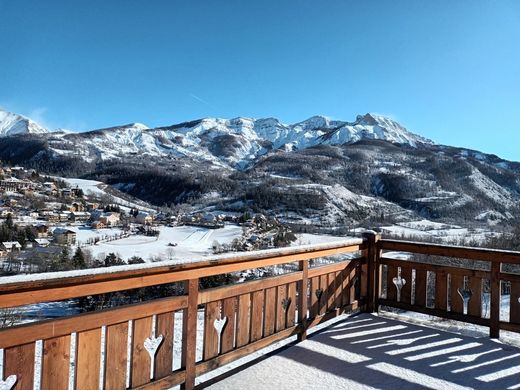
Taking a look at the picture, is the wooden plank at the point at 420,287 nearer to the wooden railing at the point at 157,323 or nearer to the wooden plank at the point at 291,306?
the wooden railing at the point at 157,323

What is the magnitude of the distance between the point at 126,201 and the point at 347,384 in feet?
367

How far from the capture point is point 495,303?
4.00 metres

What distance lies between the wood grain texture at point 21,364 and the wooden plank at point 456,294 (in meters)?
3.97

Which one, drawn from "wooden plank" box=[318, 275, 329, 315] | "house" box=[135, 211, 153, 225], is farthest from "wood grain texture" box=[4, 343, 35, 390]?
"house" box=[135, 211, 153, 225]

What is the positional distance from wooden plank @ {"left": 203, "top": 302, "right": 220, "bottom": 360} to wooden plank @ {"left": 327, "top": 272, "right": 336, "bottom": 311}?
1590mm

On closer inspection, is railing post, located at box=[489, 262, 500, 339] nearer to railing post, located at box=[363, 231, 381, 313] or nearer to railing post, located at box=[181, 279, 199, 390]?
railing post, located at box=[363, 231, 381, 313]

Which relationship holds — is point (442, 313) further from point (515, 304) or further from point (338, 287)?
point (338, 287)

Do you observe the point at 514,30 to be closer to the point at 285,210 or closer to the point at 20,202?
the point at 20,202

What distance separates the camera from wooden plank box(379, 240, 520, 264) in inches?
153

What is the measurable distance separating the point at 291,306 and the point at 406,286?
1.75 m

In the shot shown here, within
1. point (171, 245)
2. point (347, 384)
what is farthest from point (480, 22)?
point (171, 245)

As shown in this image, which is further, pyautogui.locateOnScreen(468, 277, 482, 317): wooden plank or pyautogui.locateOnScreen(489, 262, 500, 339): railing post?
pyautogui.locateOnScreen(468, 277, 482, 317): wooden plank

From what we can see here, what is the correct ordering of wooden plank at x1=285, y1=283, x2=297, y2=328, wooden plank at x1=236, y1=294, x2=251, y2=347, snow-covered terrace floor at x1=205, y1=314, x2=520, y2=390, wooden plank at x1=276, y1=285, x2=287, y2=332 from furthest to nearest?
wooden plank at x1=285, y1=283, x2=297, y2=328
wooden plank at x1=276, y1=285, x2=287, y2=332
wooden plank at x1=236, y1=294, x2=251, y2=347
snow-covered terrace floor at x1=205, y1=314, x2=520, y2=390

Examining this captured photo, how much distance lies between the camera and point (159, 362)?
250 cm
